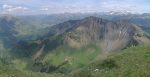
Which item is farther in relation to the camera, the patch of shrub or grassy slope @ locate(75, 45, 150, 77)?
the patch of shrub

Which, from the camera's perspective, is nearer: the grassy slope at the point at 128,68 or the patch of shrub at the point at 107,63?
the grassy slope at the point at 128,68

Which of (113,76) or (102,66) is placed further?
(102,66)

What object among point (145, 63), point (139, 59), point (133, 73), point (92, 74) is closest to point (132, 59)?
point (139, 59)

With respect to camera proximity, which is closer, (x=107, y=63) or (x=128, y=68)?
(x=128, y=68)

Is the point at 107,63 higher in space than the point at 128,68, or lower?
lower

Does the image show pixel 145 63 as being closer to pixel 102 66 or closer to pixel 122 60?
pixel 122 60

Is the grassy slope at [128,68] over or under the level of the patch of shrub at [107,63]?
over

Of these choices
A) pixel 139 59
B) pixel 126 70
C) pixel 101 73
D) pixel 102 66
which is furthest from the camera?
pixel 102 66

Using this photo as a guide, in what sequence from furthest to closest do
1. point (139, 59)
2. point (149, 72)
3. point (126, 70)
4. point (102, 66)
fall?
point (102, 66)
point (139, 59)
point (126, 70)
point (149, 72)

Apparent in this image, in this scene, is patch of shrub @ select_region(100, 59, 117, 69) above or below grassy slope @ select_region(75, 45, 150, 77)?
below

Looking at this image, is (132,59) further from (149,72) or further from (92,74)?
(149,72)

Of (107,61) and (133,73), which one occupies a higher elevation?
(133,73)
